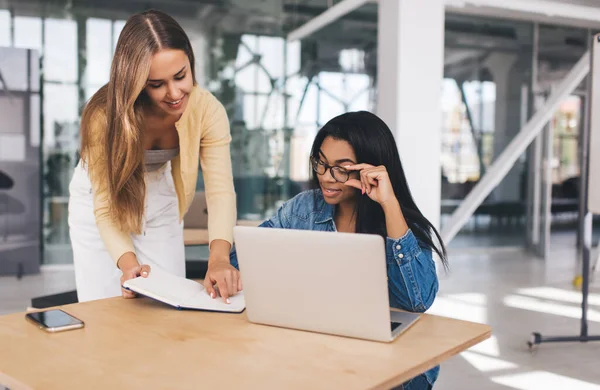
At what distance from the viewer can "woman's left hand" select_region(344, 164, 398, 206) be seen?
1645 mm

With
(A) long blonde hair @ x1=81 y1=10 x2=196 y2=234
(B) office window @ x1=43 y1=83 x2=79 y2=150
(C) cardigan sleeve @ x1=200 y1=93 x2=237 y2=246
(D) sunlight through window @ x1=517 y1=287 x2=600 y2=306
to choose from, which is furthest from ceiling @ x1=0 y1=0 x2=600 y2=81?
(A) long blonde hair @ x1=81 y1=10 x2=196 y2=234

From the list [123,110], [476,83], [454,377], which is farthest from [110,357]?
[476,83]

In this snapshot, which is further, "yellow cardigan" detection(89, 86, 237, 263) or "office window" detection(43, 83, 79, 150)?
"office window" detection(43, 83, 79, 150)

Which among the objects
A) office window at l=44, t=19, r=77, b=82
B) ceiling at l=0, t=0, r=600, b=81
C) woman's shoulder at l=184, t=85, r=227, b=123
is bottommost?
woman's shoulder at l=184, t=85, r=227, b=123

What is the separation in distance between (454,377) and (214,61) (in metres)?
4.74

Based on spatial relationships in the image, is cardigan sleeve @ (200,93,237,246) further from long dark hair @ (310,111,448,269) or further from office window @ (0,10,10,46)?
office window @ (0,10,10,46)

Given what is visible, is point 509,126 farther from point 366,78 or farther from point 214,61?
point 214,61

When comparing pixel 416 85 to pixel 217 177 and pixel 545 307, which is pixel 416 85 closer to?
pixel 545 307

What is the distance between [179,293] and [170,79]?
2.00ft

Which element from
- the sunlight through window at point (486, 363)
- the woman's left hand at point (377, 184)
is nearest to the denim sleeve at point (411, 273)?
the woman's left hand at point (377, 184)

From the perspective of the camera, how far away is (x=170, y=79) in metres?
1.75

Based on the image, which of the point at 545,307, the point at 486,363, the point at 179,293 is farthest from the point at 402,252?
the point at 545,307

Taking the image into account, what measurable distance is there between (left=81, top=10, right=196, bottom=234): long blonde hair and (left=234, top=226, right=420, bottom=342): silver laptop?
602mm

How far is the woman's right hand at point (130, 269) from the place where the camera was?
171 centimetres
